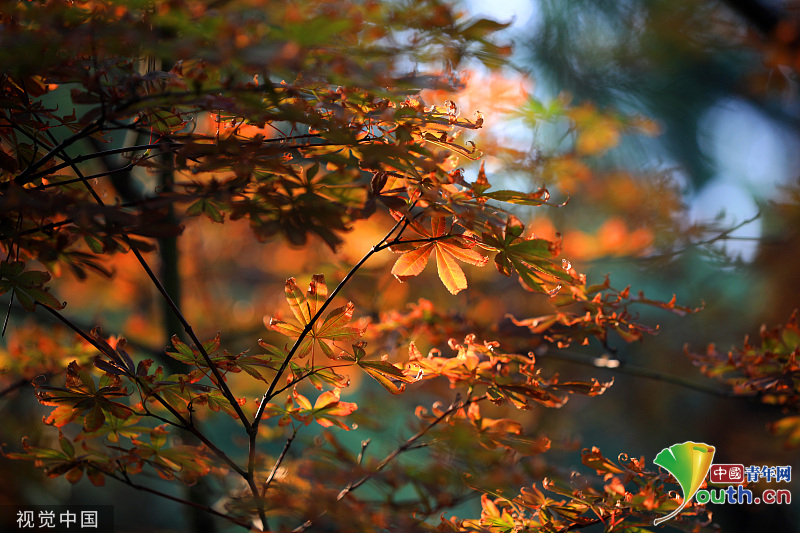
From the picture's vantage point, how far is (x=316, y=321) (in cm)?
65

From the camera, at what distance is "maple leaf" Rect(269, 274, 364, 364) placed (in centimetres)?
63

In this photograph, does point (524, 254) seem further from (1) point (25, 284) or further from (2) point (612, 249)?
(2) point (612, 249)

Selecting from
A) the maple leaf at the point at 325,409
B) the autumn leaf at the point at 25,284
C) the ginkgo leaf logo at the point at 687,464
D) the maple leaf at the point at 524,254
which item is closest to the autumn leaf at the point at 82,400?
the autumn leaf at the point at 25,284

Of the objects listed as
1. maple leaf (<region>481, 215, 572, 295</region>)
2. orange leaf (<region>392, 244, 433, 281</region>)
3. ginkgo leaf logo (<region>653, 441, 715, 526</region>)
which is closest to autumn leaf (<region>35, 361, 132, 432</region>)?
orange leaf (<region>392, 244, 433, 281</region>)

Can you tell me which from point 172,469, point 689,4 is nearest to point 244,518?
point 172,469

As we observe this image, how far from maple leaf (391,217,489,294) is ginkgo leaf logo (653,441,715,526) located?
0.42 metres

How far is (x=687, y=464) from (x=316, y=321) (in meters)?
0.65

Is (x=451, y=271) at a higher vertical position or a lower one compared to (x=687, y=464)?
higher

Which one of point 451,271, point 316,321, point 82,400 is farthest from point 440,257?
point 82,400

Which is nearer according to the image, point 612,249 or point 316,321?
point 316,321

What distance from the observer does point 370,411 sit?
997mm

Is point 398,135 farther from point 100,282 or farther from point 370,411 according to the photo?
point 100,282

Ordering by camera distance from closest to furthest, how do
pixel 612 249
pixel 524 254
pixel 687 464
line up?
pixel 524 254
pixel 687 464
pixel 612 249

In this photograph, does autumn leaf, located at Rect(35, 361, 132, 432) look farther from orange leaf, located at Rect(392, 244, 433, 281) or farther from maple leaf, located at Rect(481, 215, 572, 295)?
maple leaf, located at Rect(481, 215, 572, 295)
